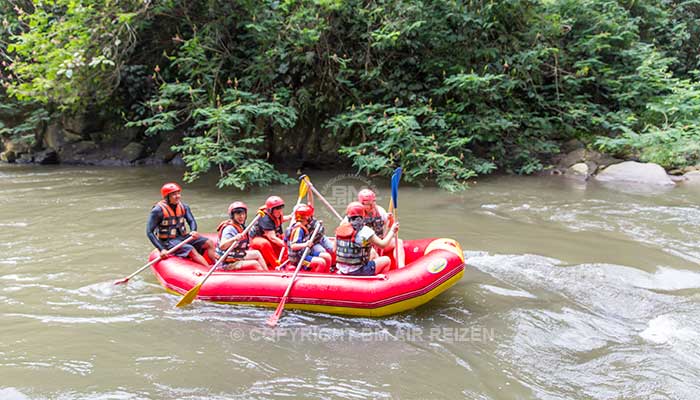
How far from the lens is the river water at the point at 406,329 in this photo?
3092 millimetres

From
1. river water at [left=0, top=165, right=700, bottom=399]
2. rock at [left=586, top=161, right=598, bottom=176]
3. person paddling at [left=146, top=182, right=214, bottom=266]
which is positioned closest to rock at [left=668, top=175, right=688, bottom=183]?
rock at [left=586, top=161, right=598, bottom=176]

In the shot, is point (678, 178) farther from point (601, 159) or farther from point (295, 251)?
point (295, 251)

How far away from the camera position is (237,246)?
187 inches

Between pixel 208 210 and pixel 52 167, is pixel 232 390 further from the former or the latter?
pixel 52 167

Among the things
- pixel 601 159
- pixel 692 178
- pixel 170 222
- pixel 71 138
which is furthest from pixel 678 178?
pixel 71 138

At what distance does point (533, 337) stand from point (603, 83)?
9.69 meters

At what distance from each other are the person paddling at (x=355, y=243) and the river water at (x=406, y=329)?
1.52 feet

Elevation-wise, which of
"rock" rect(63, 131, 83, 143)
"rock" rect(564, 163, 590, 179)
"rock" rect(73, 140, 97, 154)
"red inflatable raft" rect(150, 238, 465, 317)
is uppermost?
"rock" rect(63, 131, 83, 143)

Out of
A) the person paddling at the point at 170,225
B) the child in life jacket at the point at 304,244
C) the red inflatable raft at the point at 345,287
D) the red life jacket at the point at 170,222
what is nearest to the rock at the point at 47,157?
the person paddling at the point at 170,225

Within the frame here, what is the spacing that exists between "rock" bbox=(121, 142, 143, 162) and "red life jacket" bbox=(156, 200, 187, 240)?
9.52 meters

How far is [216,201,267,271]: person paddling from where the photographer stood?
4684mm

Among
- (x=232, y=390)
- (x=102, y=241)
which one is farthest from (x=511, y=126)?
(x=232, y=390)

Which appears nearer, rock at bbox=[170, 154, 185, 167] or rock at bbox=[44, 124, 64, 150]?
rock at bbox=[170, 154, 185, 167]

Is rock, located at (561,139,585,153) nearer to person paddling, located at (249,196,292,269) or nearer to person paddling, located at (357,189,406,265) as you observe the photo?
person paddling, located at (357,189,406,265)
